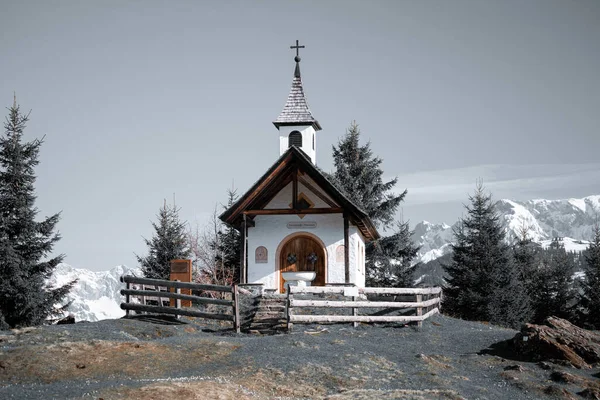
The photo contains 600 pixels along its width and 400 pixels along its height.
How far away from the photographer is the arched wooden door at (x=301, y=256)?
31781mm

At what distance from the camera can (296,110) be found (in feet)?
118

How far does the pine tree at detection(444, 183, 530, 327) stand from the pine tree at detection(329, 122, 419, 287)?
4631 millimetres

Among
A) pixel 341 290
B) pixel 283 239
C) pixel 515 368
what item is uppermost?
pixel 283 239

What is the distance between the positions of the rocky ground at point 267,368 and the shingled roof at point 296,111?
50.4ft

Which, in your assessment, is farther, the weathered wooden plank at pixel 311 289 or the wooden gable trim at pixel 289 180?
the wooden gable trim at pixel 289 180

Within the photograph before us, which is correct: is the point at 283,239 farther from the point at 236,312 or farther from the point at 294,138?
the point at 236,312

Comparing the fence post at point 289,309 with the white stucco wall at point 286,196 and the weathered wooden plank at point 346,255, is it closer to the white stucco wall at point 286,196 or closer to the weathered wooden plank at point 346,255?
the weathered wooden plank at point 346,255

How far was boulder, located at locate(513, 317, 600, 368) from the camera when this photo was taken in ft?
65.2

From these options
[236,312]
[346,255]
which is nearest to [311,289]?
[236,312]

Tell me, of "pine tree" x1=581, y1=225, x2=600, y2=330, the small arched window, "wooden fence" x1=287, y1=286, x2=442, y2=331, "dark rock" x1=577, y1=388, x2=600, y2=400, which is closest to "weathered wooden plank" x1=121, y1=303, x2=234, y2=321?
"wooden fence" x1=287, y1=286, x2=442, y2=331

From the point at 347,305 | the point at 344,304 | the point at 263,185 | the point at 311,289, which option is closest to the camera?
the point at 311,289

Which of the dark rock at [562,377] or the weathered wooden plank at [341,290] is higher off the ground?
the weathered wooden plank at [341,290]

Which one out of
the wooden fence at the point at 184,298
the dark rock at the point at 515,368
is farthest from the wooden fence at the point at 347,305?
the dark rock at the point at 515,368

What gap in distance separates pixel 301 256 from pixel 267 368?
597 inches
